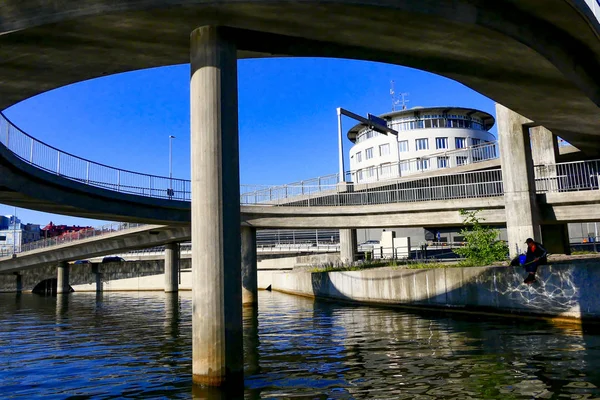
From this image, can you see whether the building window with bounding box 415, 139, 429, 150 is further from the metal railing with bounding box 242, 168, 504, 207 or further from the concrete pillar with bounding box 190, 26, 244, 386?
the concrete pillar with bounding box 190, 26, 244, 386

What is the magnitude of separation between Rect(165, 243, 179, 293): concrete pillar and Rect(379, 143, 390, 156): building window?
34.3 m

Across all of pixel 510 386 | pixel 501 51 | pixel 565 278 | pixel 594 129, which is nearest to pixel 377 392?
pixel 510 386

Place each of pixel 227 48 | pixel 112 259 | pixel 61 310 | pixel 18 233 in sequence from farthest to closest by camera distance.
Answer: pixel 18 233, pixel 112 259, pixel 61 310, pixel 227 48

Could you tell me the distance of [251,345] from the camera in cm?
1435

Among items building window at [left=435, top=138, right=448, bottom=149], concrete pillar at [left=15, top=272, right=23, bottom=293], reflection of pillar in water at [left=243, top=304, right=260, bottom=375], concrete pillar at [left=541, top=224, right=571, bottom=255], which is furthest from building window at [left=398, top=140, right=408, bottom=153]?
concrete pillar at [left=15, top=272, right=23, bottom=293]

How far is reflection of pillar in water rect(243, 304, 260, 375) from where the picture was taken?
1109 cm

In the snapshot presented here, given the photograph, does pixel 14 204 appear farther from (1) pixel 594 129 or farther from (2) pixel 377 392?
(1) pixel 594 129

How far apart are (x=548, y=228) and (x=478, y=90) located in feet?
57.7

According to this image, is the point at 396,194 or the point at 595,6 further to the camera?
the point at 396,194

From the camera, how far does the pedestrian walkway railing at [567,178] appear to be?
2694 centimetres

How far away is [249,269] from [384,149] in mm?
43545

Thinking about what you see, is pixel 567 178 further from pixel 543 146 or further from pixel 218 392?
pixel 218 392

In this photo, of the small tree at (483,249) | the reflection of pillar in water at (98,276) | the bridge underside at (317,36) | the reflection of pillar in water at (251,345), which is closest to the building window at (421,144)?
the reflection of pillar in water at (98,276)

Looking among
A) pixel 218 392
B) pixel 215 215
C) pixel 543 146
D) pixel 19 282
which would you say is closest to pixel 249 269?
pixel 543 146
